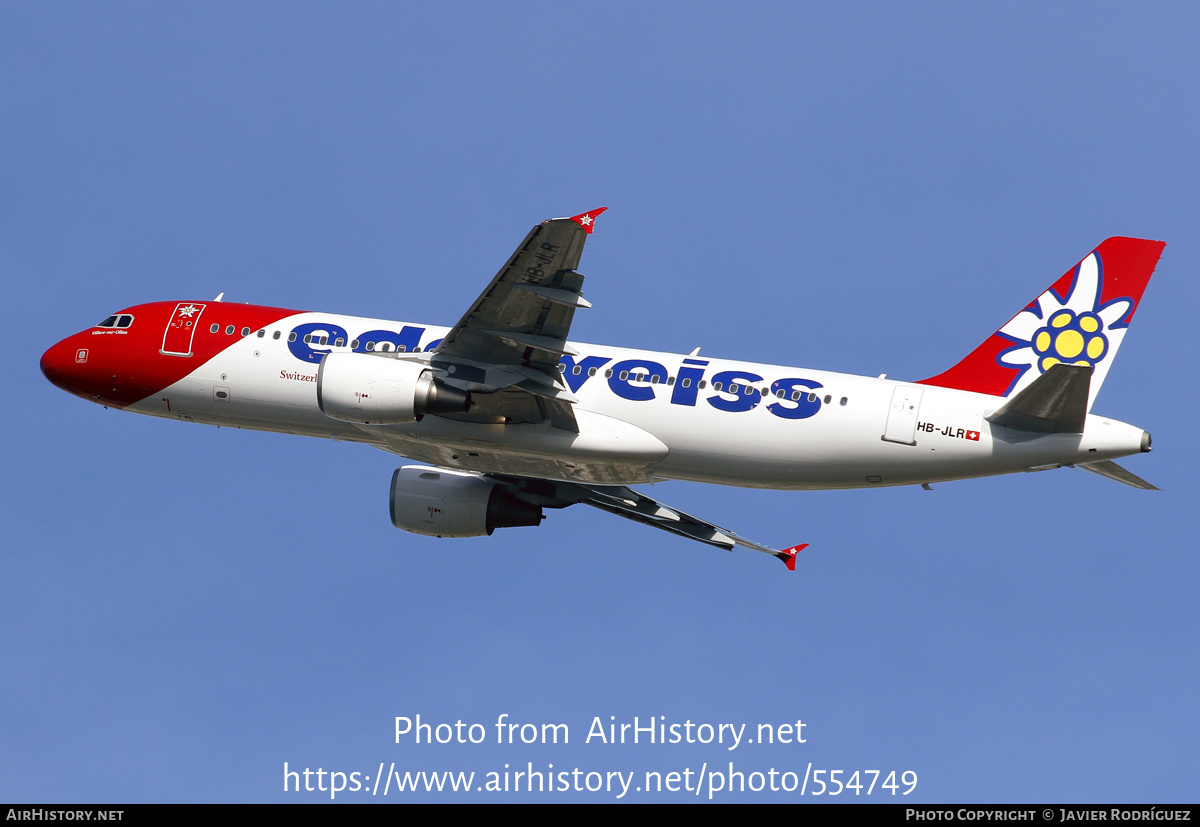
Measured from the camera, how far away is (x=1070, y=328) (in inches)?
1363

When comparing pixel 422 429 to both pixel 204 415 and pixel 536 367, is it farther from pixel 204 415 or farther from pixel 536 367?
pixel 204 415

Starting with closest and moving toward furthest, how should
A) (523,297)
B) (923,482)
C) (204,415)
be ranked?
(523,297) < (923,482) < (204,415)

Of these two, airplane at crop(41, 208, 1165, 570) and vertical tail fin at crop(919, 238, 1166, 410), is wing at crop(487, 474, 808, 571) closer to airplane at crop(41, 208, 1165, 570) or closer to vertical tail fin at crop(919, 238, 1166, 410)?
airplane at crop(41, 208, 1165, 570)

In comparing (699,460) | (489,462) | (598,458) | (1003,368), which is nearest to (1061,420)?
(1003,368)

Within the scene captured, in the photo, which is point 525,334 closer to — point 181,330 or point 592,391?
point 592,391

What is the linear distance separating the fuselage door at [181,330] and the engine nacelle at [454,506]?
283 inches

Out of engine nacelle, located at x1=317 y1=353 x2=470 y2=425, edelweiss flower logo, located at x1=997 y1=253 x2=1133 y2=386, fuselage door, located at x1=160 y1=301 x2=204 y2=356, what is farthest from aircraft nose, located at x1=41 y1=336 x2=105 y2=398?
edelweiss flower logo, located at x1=997 y1=253 x2=1133 y2=386

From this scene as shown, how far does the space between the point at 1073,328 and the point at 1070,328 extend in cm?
7

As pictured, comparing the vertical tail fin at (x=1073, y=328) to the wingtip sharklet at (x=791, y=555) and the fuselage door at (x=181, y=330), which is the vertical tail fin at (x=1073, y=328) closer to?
the wingtip sharklet at (x=791, y=555)

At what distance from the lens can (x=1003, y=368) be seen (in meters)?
34.3

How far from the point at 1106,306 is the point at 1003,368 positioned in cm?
309

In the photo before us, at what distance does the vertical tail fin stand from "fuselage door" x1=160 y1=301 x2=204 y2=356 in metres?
19.7

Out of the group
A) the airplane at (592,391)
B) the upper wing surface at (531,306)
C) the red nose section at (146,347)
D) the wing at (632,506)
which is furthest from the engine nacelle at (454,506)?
the upper wing surface at (531,306)

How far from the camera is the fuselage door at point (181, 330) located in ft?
120
